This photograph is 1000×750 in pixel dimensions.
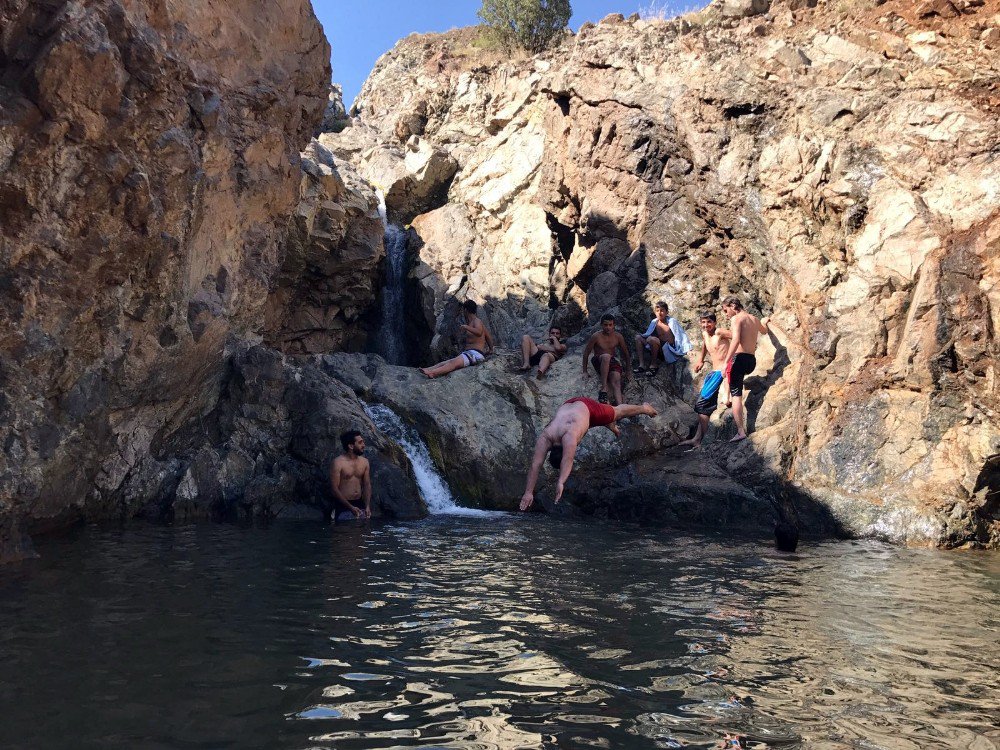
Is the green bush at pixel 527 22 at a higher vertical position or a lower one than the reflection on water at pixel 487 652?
higher

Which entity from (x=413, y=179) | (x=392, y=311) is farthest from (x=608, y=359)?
(x=413, y=179)

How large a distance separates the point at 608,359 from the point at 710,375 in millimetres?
1795

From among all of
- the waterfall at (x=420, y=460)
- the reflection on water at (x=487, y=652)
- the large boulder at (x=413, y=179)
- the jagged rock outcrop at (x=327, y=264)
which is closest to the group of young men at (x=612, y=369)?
the waterfall at (x=420, y=460)

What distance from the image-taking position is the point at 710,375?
13.3 metres

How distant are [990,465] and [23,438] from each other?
1159cm

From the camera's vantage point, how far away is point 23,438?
8125 millimetres

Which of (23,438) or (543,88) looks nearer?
(23,438)

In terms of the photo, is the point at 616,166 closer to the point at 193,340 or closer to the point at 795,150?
the point at 795,150

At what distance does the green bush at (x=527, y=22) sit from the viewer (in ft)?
98.5

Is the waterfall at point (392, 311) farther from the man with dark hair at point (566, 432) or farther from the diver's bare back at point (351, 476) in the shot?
the man with dark hair at point (566, 432)

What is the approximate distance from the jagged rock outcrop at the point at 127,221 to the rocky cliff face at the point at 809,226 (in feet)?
24.9

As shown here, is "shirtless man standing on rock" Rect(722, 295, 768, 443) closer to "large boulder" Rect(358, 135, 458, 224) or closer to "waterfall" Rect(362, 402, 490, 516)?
"waterfall" Rect(362, 402, 490, 516)

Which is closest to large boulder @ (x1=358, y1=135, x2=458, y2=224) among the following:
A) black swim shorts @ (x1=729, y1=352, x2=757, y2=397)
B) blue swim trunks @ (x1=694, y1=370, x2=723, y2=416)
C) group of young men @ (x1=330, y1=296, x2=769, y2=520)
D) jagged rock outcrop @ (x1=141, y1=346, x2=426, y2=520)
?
group of young men @ (x1=330, y1=296, x2=769, y2=520)

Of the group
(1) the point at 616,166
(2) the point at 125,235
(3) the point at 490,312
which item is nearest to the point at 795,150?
(1) the point at 616,166
